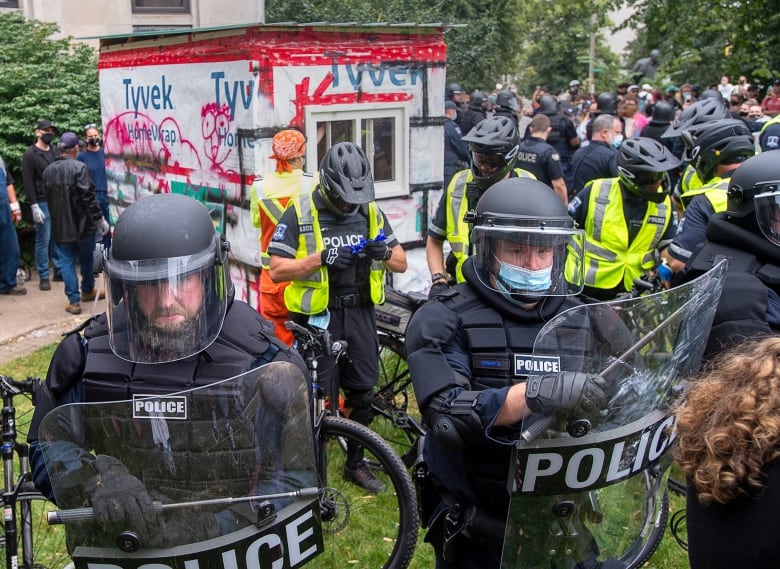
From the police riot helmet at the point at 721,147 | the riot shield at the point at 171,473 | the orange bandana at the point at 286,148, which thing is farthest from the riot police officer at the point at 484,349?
the orange bandana at the point at 286,148

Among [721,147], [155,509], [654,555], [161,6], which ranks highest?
[161,6]

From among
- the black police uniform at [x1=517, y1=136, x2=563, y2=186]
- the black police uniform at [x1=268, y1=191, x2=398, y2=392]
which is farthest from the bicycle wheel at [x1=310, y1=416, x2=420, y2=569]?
the black police uniform at [x1=517, y1=136, x2=563, y2=186]

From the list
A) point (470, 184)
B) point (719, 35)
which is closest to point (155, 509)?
point (470, 184)

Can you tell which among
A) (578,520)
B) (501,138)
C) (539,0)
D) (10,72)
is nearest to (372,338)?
(501,138)

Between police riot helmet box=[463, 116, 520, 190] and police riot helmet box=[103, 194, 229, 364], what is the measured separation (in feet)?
9.13

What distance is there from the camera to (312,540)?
2523mm

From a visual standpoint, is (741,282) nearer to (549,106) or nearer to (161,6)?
(549,106)

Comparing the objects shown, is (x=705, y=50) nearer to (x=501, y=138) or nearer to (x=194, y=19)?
(x=194, y=19)

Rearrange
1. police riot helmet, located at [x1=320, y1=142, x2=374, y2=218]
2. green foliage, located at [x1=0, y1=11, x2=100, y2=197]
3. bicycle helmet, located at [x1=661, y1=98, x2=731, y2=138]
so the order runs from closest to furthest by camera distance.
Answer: police riot helmet, located at [x1=320, y1=142, x2=374, y2=218] < bicycle helmet, located at [x1=661, y1=98, x2=731, y2=138] < green foliage, located at [x1=0, y1=11, x2=100, y2=197]

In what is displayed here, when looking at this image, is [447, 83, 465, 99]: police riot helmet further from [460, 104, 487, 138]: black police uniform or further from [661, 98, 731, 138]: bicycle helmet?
[661, 98, 731, 138]: bicycle helmet

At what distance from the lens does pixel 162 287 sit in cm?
268

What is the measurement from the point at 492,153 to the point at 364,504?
223cm

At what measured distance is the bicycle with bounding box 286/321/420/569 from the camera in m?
3.97

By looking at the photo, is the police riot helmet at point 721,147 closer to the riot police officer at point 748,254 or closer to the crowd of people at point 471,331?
the crowd of people at point 471,331
